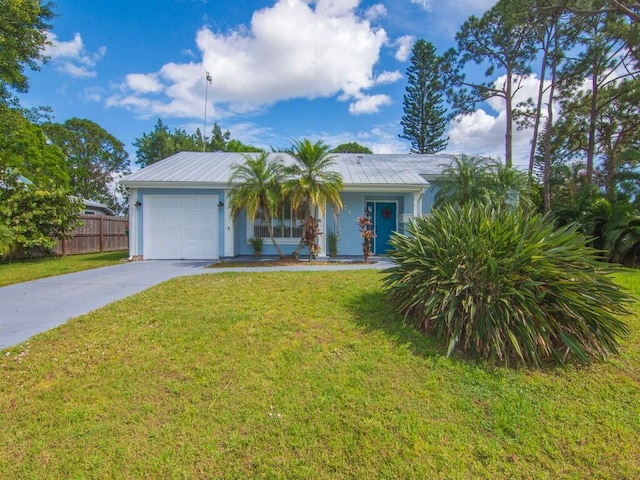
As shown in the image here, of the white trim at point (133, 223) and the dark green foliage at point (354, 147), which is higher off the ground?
the dark green foliage at point (354, 147)

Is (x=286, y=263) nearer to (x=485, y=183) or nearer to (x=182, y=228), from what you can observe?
(x=182, y=228)

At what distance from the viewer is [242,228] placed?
11.9 m

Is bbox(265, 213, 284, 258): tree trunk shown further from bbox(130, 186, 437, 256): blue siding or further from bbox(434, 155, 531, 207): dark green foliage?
bbox(434, 155, 531, 207): dark green foliage

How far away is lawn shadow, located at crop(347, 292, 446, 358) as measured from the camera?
3.73 meters

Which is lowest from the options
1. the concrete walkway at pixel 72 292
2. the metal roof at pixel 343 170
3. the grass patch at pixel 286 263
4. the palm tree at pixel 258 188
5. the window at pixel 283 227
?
the concrete walkway at pixel 72 292

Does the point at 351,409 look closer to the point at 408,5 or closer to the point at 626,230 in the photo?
the point at 626,230

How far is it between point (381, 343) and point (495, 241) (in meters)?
1.90

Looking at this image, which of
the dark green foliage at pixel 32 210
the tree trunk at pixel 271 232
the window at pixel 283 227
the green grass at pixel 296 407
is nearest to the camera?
the green grass at pixel 296 407

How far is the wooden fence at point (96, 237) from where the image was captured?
13.9 m

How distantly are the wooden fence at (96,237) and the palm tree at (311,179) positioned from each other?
10144 mm

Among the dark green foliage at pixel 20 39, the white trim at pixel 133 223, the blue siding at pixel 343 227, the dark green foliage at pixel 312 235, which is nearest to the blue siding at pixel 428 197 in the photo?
the blue siding at pixel 343 227

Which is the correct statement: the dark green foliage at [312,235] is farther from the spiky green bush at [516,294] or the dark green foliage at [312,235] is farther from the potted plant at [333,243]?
the spiky green bush at [516,294]

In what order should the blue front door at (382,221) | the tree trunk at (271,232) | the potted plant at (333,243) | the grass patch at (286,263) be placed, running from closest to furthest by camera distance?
the grass patch at (286,263) → the tree trunk at (271,232) → the potted plant at (333,243) → the blue front door at (382,221)

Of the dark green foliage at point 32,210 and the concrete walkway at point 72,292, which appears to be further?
the dark green foliage at point 32,210
